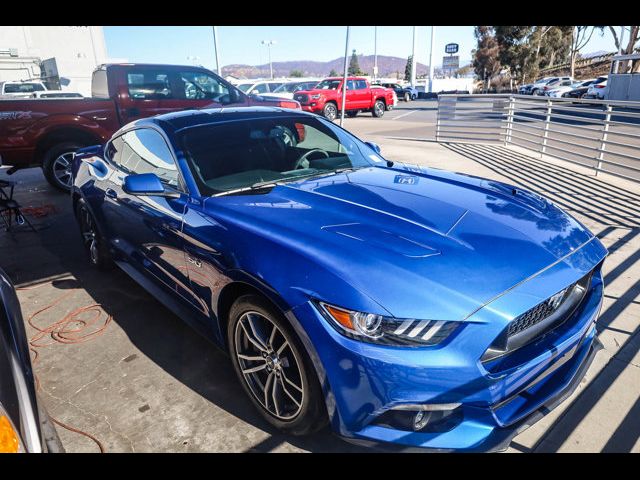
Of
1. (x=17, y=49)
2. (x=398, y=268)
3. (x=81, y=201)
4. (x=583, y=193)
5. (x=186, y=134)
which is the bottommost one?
(x=583, y=193)

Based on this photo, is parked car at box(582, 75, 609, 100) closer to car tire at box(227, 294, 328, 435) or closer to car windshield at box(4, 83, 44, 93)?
car windshield at box(4, 83, 44, 93)

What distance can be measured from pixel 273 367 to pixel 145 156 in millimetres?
2128

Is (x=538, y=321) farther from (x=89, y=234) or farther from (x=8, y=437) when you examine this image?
(x=89, y=234)

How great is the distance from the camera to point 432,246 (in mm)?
2109

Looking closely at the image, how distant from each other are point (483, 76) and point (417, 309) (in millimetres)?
67788

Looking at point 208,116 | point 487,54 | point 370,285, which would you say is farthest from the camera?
point 487,54

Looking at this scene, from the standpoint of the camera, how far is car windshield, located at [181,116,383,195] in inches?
117

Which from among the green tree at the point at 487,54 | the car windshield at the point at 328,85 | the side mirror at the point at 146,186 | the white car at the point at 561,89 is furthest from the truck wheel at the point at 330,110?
the green tree at the point at 487,54

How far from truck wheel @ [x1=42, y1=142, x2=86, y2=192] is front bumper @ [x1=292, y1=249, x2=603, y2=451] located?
7335mm

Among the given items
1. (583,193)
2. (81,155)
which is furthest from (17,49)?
(583,193)

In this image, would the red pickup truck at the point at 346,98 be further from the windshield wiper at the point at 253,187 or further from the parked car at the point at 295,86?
the windshield wiper at the point at 253,187

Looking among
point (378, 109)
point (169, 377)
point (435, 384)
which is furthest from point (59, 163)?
point (378, 109)

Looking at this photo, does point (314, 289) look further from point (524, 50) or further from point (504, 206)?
point (524, 50)

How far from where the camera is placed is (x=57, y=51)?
4247 centimetres
